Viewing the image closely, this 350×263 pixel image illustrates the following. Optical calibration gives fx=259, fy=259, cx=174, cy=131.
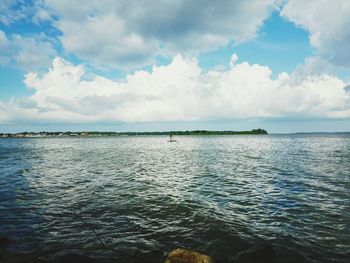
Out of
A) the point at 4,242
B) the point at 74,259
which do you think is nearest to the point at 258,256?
the point at 74,259

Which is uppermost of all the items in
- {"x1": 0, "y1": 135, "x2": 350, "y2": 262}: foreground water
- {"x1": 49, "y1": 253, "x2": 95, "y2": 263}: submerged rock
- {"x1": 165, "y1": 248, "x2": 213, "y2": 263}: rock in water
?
{"x1": 165, "y1": 248, "x2": 213, "y2": 263}: rock in water

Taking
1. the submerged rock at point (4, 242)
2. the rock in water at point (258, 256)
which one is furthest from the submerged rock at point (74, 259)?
the rock in water at point (258, 256)

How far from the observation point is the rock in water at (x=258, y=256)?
9945 mm

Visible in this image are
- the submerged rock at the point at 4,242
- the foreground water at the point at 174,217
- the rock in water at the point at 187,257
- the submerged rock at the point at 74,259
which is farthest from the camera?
the foreground water at the point at 174,217

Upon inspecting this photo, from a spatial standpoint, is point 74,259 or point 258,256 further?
point 258,256

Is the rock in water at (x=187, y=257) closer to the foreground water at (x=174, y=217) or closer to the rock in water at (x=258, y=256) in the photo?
the foreground water at (x=174, y=217)

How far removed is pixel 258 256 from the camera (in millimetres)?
9992

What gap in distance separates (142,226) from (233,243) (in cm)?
505

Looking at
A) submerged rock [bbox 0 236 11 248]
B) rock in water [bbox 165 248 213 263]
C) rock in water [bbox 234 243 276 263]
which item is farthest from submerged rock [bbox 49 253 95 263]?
rock in water [bbox 234 243 276 263]

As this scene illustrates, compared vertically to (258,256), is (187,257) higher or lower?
higher

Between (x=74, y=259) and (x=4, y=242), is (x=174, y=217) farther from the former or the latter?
(x=4, y=242)

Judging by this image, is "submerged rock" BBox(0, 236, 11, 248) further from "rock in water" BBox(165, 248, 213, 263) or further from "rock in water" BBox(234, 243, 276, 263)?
"rock in water" BBox(234, 243, 276, 263)

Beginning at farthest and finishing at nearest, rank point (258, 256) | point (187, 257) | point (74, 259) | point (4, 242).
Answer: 1. point (4, 242)
2. point (258, 256)
3. point (74, 259)
4. point (187, 257)

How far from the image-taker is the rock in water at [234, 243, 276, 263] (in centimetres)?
995
